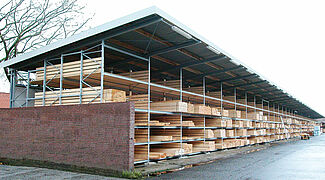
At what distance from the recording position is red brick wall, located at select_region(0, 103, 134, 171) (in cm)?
1074

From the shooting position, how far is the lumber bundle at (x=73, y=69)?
40.4 ft

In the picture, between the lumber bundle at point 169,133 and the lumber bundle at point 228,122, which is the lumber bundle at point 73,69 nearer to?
the lumber bundle at point 169,133

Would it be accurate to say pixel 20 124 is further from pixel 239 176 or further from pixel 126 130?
pixel 239 176

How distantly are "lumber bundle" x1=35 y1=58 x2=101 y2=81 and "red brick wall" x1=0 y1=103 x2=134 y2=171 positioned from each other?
162 centimetres

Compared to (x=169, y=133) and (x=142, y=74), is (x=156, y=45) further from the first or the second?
(x=169, y=133)

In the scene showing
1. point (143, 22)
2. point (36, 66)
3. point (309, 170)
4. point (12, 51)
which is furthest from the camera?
point (12, 51)

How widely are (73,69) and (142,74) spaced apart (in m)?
3.48

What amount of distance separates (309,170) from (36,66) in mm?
14652

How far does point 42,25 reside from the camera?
27.8 m

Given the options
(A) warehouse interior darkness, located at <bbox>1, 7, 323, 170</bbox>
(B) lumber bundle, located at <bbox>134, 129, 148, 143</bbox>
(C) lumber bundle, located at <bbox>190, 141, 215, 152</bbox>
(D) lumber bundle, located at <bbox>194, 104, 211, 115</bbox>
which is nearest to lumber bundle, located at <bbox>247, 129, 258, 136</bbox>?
(A) warehouse interior darkness, located at <bbox>1, 7, 323, 170</bbox>

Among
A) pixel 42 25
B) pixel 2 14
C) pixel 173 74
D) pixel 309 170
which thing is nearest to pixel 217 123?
pixel 173 74

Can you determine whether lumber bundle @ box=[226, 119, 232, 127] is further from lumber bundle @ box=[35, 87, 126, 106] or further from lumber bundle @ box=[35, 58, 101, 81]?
lumber bundle @ box=[35, 58, 101, 81]

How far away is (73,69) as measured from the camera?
43.5 feet

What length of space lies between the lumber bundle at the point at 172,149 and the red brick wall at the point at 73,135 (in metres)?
4.77
